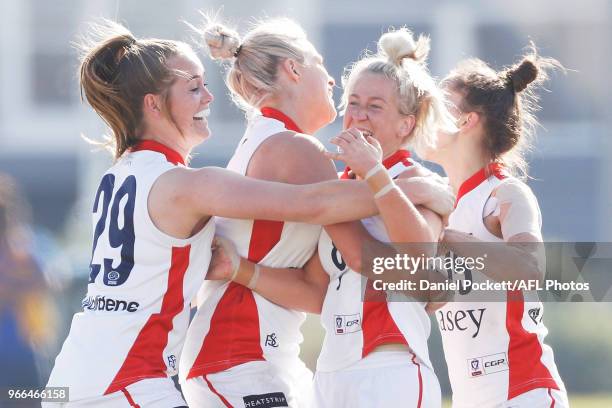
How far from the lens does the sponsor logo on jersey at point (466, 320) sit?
13.9ft

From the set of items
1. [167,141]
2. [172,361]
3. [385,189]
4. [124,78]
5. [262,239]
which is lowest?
[172,361]

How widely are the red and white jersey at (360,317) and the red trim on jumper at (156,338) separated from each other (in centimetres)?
56

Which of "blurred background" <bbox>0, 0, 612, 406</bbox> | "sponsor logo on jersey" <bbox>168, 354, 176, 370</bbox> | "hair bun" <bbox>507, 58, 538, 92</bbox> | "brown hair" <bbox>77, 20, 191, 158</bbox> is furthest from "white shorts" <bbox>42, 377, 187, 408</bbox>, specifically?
"blurred background" <bbox>0, 0, 612, 406</bbox>

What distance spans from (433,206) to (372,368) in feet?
2.05

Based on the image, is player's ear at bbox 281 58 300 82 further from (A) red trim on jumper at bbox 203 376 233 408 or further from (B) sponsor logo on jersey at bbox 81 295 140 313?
(A) red trim on jumper at bbox 203 376 233 408

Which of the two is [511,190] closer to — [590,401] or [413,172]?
[413,172]

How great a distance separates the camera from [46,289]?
751 cm

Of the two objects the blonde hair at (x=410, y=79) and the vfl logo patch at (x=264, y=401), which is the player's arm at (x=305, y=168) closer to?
the blonde hair at (x=410, y=79)

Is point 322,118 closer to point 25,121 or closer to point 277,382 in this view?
point 277,382

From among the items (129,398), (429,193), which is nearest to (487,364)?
(429,193)

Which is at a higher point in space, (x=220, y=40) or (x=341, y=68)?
(x=341, y=68)

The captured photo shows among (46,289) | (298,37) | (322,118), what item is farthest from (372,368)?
(46,289)

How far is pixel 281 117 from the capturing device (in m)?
3.95

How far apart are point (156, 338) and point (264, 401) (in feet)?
1.45
